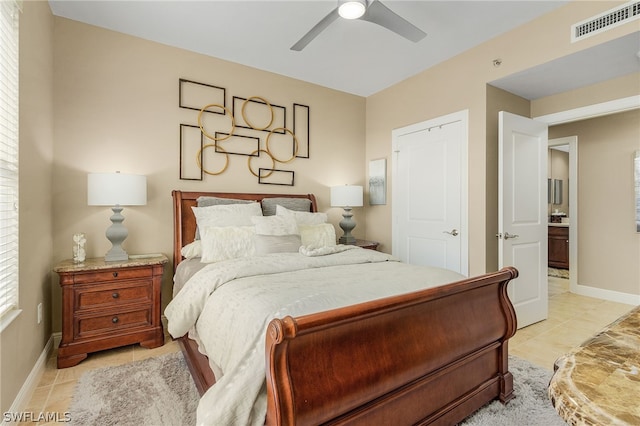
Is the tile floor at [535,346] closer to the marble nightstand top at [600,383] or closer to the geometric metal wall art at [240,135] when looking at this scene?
the geometric metal wall art at [240,135]

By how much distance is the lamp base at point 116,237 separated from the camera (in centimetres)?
266

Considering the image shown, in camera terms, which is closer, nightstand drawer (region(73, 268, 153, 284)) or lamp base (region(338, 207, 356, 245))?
nightstand drawer (region(73, 268, 153, 284))

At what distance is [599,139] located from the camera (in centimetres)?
424

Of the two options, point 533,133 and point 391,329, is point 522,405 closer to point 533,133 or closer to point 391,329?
point 391,329

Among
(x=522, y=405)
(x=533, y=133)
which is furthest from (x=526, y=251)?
(x=522, y=405)

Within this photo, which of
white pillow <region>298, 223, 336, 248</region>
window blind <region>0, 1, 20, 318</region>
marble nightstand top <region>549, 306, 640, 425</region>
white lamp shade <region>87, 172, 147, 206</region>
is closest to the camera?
marble nightstand top <region>549, 306, 640, 425</region>

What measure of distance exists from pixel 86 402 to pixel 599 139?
601 centimetres

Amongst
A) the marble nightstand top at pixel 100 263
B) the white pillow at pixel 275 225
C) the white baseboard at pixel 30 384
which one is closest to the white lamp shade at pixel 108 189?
the marble nightstand top at pixel 100 263

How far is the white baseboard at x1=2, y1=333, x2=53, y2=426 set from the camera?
178 centimetres

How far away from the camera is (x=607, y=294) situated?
4.15 metres

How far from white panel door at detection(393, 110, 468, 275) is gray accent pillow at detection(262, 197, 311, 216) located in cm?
123

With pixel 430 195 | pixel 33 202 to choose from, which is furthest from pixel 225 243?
pixel 430 195

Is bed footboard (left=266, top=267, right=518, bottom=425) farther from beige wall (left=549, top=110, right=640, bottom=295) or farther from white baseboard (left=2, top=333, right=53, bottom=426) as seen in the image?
beige wall (left=549, top=110, right=640, bottom=295)

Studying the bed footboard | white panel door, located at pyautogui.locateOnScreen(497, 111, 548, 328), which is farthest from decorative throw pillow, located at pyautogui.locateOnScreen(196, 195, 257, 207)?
white panel door, located at pyautogui.locateOnScreen(497, 111, 548, 328)
